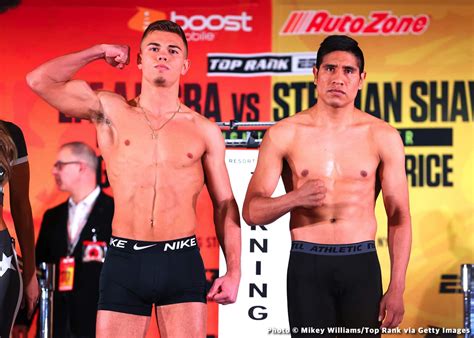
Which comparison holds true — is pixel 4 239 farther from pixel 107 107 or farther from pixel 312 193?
pixel 312 193

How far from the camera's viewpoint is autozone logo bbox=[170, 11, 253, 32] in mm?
6594

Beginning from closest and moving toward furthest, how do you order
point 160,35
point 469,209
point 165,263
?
point 165,263
point 160,35
point 469,209

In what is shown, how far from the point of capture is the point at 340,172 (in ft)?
13.3

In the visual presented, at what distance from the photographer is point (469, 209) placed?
648cm

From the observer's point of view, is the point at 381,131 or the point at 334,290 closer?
the point at 334,290

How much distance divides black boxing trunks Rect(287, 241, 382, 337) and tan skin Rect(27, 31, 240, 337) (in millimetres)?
314

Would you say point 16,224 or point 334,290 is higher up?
point 16,224

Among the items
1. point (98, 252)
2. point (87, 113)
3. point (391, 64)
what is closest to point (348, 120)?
point (87, 113)

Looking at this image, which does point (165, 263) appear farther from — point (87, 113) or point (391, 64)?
point (391, 64)

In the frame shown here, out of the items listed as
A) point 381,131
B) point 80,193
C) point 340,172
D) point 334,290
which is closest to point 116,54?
point 340,172

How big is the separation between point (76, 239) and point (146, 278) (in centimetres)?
283

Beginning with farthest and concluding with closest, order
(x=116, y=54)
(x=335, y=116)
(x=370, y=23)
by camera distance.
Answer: (x=370, y=23)
(x=335, y=116)
(x=116, y=54)

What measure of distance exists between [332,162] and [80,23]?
3251 mm

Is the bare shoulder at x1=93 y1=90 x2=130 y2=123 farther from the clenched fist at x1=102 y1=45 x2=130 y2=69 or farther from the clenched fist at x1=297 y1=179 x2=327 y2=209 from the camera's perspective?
the clenched fist at x1=297 y1=179 x2=327 y2=209
